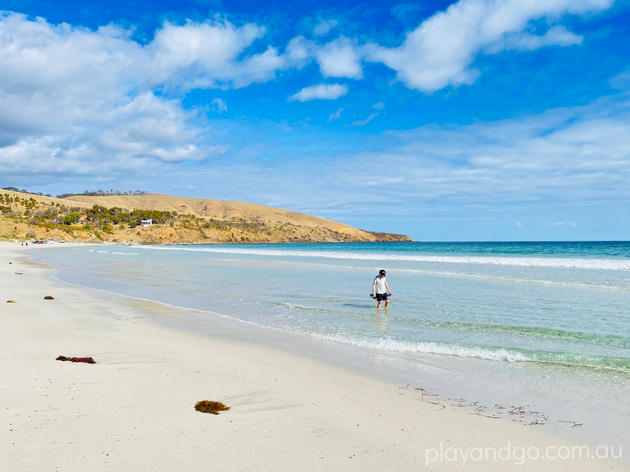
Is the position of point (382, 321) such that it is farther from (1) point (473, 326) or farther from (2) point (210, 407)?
(2) point (210, 407)

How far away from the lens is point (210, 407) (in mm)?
5688

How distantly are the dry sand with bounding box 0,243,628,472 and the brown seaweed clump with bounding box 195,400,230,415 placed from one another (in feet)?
0.31

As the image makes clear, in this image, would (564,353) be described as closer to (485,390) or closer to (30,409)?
(485,390)

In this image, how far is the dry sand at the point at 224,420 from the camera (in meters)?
4.36

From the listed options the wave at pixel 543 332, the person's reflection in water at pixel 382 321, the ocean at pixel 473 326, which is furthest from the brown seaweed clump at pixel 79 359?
the wave at pixel 543 332

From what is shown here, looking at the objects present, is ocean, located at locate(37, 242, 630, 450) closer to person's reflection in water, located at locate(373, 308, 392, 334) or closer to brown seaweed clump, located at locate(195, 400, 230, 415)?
person's reflection in water, located at locate(373, 308, 392, 334)

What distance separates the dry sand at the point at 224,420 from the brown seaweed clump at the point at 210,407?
10 cm

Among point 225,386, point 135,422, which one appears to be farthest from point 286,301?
point 135,422

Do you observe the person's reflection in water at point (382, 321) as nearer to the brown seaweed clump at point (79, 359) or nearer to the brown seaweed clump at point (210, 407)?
the brown seaweed clump at point (210, 407)

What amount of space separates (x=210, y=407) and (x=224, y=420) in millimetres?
449

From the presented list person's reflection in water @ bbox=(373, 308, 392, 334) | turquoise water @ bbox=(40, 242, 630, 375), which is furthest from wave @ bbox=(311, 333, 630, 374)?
person's reflection in water @ bbox=(373, 308, 392, 334)

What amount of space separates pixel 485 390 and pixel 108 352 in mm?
7414

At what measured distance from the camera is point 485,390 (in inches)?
277

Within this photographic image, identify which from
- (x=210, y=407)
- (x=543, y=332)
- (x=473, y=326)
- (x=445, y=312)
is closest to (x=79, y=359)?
(x=210, y=407)
